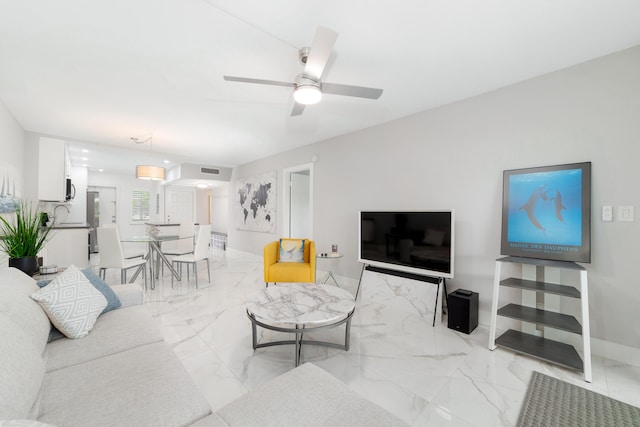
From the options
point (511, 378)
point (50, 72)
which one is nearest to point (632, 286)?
point (511, 378)

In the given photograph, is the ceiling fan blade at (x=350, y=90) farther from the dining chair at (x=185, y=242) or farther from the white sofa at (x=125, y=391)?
the dining chair at (x=185, y=242)

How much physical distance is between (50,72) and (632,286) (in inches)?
211

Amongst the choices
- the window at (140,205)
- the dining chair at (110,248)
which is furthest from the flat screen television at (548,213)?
the window at (140,205)

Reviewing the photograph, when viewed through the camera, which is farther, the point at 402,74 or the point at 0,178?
the point at 0,178

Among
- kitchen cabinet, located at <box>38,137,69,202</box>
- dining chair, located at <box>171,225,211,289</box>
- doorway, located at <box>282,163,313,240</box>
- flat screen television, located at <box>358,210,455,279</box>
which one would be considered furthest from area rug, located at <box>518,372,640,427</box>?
kitchen cabinet, located at <box>38,137,69,202</box>

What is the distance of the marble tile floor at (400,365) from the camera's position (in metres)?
1.71

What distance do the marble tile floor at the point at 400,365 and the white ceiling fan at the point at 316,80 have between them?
212 centimetres

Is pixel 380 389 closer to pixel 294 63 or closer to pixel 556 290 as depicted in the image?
pixel 556 290

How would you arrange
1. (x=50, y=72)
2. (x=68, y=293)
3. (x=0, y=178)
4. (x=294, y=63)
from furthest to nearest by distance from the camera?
(x=0, y=178)
(x=50, y=72)
(x=294, y=63)
(x=68, y=293)

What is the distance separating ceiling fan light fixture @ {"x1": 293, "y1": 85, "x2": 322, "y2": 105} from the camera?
204cm

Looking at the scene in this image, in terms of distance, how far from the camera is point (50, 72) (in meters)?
2.54

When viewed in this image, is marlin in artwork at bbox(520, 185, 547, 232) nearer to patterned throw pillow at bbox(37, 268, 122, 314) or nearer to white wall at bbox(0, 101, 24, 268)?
patterned throw pillow at bbox(37, 268, 122, 314)

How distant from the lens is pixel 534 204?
2.48 metres

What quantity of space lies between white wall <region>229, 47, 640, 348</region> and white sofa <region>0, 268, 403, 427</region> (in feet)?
7.97
